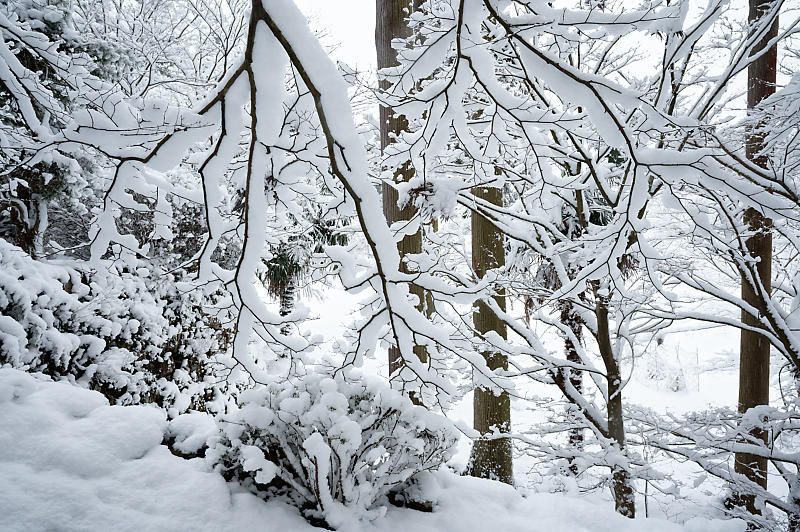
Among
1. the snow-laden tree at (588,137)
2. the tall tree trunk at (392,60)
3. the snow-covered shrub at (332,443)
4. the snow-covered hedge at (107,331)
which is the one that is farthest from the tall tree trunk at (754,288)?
the snow-covered hedge at (107,331)

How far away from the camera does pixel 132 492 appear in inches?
80.1

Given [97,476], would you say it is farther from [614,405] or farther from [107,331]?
[614,405]

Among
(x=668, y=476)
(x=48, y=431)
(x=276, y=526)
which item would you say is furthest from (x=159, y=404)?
(x=668, y=476)

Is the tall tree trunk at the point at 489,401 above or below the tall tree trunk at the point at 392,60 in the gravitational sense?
below

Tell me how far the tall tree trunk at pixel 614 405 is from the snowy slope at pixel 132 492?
1591mm

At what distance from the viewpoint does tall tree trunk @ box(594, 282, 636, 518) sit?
4004 mm

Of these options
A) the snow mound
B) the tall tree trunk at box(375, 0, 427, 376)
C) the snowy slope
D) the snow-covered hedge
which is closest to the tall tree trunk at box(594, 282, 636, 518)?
the snowy slope

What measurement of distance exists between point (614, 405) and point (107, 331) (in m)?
5.35

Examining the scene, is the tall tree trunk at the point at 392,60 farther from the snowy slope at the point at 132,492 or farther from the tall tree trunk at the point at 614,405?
the tall tree trunk at the point at 614,405

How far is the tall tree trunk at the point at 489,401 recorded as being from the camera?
5223 millimetres

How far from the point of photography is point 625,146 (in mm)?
1490

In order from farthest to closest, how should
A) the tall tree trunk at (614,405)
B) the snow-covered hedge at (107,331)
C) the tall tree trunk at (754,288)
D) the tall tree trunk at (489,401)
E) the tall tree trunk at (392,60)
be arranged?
the tall tree trunk at (489,401) < the tall tree trunk at (754,288) < the tall tree trunk at (614,405) < the snow-covered hedge at (107,331) < the tall tree trunk at (392,60)

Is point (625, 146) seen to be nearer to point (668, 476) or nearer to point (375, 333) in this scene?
point (375, 333)

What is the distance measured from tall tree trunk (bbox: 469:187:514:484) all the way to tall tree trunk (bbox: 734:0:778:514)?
2367 millimetres
